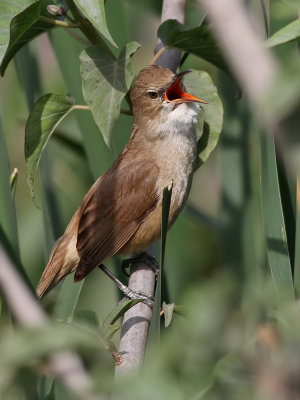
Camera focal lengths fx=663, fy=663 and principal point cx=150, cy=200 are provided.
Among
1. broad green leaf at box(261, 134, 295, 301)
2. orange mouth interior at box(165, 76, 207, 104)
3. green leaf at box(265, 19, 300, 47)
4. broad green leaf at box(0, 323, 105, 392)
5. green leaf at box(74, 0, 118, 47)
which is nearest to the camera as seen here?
broad green leaf at box(0, 323, 105, 392)

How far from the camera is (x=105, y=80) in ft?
6.64

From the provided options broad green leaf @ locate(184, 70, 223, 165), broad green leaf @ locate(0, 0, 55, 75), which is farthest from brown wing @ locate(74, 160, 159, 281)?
broad green leaf @ locate(0, 0, 55, 75)

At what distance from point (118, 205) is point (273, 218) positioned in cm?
107

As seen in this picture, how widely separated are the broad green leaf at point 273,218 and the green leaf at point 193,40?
387 mm

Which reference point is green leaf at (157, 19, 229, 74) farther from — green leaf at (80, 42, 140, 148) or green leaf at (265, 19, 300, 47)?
green leaf at (265, 19, 300, 47)

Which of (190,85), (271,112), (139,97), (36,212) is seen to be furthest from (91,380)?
(36,212)

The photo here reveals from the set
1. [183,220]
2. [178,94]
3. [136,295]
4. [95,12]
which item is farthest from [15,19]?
[183,220]

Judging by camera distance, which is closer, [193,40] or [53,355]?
[53,355]

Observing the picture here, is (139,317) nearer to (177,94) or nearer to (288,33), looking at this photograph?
(288,33)

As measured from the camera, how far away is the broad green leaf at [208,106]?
234cm

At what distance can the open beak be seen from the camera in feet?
8.05

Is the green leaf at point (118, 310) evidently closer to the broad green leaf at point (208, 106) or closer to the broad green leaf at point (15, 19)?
the broad green leaf at point (15, 19)

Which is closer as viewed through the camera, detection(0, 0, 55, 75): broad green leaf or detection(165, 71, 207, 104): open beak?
detection(0, 0, 55, 75): broad green leaf

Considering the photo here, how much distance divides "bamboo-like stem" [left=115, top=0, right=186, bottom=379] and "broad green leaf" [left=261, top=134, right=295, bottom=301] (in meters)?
0.41
